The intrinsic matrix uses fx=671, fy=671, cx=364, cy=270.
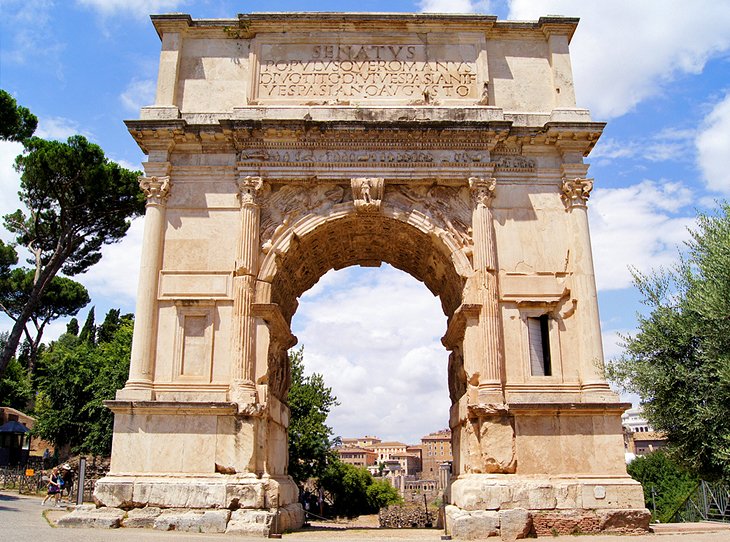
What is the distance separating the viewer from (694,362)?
30.6 feet

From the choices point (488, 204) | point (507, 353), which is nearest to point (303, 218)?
point (488, 204)

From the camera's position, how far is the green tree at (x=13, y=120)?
20094 millimetres

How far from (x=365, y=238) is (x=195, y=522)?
6613mm

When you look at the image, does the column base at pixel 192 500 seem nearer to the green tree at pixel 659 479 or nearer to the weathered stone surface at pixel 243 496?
the weathered stone surface at pixel 243 496

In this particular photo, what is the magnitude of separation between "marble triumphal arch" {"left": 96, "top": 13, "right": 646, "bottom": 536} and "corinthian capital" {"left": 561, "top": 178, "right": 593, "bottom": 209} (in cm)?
3

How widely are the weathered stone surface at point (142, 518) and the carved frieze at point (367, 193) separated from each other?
6.36m

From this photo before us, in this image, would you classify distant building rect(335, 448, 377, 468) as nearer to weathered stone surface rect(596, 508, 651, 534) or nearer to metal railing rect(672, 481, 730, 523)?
metal railing rect(672, 481, 730, 523)

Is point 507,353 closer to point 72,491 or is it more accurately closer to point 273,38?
point 273,38

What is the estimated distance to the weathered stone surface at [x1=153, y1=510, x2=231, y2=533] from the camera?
34.5 ft

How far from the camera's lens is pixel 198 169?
13.1 metres

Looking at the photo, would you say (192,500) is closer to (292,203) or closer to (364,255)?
(292,203)

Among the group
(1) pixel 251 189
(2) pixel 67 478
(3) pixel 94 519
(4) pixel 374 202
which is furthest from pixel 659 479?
(3) pixel 94 519

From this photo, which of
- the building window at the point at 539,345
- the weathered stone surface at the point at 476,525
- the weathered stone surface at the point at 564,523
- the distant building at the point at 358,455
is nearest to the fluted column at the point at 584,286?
the building window at the point at 539,345

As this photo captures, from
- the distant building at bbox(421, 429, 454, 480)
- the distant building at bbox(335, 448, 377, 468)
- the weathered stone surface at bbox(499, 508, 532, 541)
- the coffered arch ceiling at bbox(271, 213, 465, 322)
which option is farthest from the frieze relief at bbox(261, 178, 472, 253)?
the distant building at bbox(335, 448, 377, 468)
